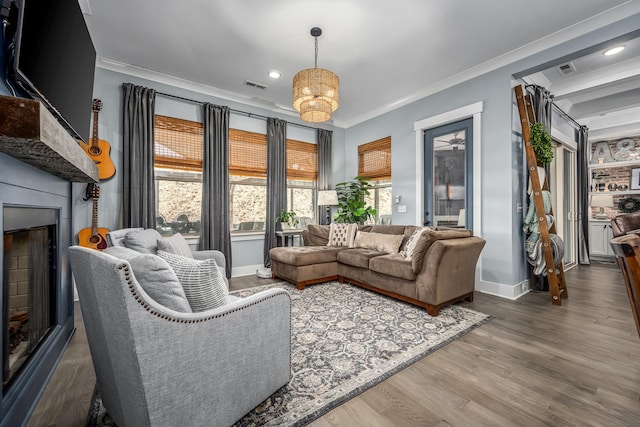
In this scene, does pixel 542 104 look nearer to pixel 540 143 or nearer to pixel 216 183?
pixel 540 143

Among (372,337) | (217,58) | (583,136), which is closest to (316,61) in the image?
(217,58)

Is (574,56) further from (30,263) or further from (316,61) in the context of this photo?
(30,263)

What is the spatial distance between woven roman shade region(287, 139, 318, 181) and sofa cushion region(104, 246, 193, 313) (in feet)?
13.5

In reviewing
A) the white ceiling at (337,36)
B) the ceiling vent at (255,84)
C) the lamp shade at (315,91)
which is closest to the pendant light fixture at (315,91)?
the lamp shade at (315,91)

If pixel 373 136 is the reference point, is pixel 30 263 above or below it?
below

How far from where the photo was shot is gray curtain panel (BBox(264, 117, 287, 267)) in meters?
4.71

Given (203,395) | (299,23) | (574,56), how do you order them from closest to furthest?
(203,395) < (299,23) < (574,56)

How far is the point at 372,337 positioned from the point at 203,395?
1.46 m

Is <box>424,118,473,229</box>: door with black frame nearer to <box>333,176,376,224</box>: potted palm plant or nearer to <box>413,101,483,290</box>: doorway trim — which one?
<box>413,101,483,290</box>: doorway trim

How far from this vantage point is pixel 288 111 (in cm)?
497

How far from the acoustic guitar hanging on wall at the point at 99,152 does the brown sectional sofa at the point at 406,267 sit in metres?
2.31

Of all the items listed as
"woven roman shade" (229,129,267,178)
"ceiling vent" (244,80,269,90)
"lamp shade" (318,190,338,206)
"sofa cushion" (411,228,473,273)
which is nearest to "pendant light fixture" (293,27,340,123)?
"ceiling vent" (244,80,269,90)

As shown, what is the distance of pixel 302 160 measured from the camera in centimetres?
528

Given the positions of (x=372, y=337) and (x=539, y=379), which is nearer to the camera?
(x=539, y=379)
